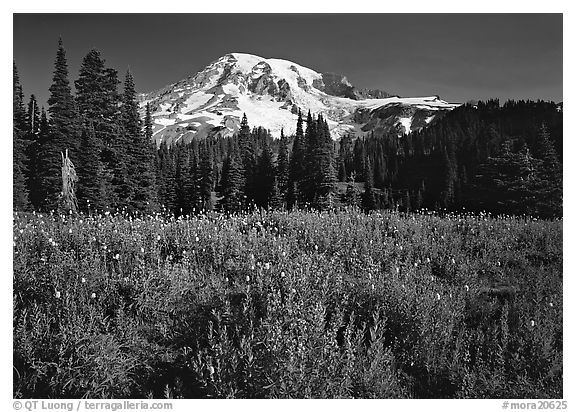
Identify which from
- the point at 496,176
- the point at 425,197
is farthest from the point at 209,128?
the point at 496,176

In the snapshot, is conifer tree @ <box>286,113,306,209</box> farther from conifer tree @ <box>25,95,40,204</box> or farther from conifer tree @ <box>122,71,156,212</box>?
conifer tree @ <box>25,95,40,204</box>

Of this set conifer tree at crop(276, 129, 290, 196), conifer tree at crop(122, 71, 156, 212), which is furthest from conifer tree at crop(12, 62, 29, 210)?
conifer tree at crop(276, 129, 290, 196)

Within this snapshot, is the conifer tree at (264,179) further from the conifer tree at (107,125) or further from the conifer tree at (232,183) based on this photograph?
the conifer tree at (107,125)

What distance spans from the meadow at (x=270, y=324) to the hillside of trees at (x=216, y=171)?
1.98m

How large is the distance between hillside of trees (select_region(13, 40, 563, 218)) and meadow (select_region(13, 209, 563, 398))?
6.51ft

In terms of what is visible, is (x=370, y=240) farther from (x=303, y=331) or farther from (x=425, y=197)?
(x=425, y=197)

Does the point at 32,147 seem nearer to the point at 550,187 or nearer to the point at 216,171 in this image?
the point at 550,187

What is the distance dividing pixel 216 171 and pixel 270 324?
91.7 metres

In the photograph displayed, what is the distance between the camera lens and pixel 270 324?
3.45 meters

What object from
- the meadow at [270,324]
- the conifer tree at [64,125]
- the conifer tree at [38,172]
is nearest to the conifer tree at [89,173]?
the conifer tree at [64,125]

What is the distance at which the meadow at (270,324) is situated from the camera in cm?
352

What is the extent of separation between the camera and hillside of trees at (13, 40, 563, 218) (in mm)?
10734
